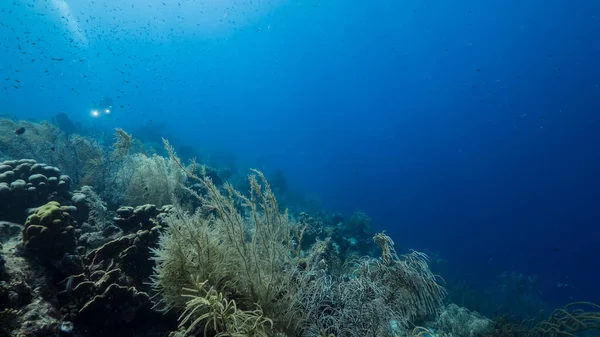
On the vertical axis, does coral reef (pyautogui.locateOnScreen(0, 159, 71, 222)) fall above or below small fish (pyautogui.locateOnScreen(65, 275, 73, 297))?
above

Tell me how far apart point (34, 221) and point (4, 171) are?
358cm

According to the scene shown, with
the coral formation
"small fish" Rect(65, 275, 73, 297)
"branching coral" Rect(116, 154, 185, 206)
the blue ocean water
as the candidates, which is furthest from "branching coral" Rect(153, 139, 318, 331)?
the blue ocean water

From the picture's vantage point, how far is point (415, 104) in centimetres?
13738

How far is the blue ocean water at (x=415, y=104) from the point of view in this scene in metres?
69.7

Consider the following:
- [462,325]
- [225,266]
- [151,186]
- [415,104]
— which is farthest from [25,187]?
[415,104]

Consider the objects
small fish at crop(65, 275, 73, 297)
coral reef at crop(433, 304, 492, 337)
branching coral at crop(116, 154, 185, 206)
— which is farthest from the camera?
branching coral at crop(116, 154, 185, 206)

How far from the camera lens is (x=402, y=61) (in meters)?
121

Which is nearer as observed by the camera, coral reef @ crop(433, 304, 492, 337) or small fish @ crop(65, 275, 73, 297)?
small fish @ crop(65, 275, 73, 297)

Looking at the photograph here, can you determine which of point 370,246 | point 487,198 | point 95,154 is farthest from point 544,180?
point 95,154

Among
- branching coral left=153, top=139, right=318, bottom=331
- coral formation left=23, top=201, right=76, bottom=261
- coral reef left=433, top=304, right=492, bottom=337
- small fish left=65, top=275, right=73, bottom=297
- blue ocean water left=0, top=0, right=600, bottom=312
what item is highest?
blue ocean water left=0, top=0, right=600, bottom=312

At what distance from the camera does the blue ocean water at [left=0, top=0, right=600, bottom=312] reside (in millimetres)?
69688

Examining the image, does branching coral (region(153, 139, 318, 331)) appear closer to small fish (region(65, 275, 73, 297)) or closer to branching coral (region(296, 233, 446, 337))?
branching coral (region(296, 233, 446, 337))

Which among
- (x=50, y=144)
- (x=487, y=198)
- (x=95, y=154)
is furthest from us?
(x=487, y=198)

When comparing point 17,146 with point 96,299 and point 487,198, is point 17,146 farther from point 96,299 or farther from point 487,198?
point 487,198
